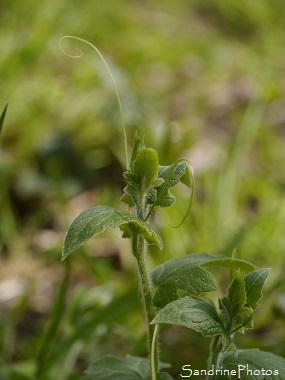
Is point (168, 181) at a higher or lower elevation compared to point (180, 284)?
higher

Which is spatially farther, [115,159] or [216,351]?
[115,159]

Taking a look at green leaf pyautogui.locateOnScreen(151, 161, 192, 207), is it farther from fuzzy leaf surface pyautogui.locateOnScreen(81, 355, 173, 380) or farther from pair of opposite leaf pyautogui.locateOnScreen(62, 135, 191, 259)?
fuzzy leaf surface pyautogui.locateOnScreen(81, 355, 173, 380)

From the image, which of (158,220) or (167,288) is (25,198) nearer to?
(158,220)

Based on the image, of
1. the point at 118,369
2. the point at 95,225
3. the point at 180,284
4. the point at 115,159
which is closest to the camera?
the point at 95,225

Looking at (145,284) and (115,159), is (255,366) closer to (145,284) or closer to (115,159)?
(145,284)

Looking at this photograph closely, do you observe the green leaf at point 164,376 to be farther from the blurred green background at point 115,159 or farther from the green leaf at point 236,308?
the blurred green background at point 115,159

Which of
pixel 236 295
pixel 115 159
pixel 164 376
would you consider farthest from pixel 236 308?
pixel 115 159

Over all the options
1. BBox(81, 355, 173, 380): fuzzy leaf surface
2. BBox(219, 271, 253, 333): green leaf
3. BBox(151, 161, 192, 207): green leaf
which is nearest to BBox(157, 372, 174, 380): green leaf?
BBox(81, 355, 173, 380): fuzzy leaf surface

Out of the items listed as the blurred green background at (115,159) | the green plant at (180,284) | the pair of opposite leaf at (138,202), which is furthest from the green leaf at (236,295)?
the blurred green background at (115,159)
